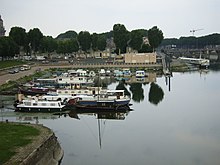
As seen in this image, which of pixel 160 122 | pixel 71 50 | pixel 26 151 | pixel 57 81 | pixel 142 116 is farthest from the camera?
pixel 71 50

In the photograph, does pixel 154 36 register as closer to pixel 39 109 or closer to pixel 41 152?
pixel 39 109

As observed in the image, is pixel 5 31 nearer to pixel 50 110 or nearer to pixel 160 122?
pixel 50 110

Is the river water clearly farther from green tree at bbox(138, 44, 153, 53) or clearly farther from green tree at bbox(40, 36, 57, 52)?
green tree at bbox(40, 36, 57, 52)

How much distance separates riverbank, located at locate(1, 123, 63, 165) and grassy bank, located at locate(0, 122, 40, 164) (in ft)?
0.78

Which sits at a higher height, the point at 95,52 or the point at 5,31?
the point at 5,31

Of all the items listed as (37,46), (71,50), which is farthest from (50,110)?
(71,50)

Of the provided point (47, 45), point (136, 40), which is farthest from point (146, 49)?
point (47, 45)

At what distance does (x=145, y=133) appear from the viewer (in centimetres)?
2164

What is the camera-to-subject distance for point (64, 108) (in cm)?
2805

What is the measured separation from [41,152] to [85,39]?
69.1 m

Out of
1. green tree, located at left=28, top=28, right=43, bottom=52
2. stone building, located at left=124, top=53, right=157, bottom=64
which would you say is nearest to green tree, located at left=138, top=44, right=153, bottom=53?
stone building, located at left=124, top=53, right=157, bottom=64

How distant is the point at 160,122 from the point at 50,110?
30.8ft

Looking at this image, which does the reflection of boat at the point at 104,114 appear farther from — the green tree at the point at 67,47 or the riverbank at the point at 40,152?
the green tree at the point at 67,47

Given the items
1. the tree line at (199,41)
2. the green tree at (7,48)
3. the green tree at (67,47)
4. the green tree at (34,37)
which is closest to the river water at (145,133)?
the green tree at (7,48)
